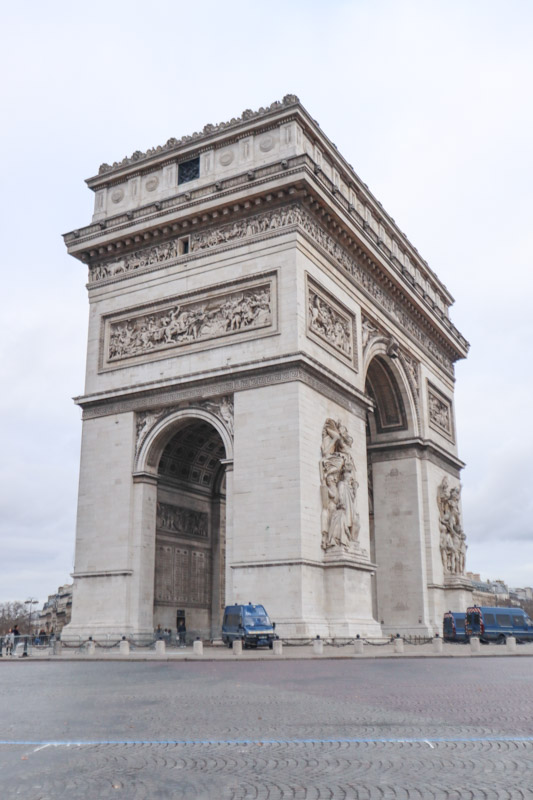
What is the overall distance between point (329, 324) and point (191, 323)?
18.2ft

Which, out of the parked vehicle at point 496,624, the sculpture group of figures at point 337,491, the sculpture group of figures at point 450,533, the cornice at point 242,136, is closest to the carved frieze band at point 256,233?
the cornice at point 242,136

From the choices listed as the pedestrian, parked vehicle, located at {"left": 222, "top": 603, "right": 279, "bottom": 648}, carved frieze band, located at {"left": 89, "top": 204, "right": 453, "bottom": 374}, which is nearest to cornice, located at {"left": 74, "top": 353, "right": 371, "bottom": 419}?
carved frieze band, located at {"left": 89, "top": 204, "right": 453, "bottom": 374}

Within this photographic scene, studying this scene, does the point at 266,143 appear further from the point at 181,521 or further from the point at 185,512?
the point at 181,521

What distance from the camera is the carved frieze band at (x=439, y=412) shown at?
43.6m

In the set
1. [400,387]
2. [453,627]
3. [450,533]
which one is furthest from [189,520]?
[450,533]

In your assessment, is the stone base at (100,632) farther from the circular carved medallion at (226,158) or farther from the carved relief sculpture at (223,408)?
the circular carved medallion at (226,158)

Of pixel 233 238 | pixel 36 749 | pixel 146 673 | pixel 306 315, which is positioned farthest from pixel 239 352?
pixel 36 749

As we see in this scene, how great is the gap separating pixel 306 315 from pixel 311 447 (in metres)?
5.10

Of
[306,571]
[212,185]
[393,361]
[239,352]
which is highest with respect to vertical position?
[212,185]

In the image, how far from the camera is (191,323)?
106 ft

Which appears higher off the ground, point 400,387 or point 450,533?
point 400,387

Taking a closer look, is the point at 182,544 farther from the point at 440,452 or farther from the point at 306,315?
the point at 440,452

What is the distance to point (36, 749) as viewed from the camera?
7.36m

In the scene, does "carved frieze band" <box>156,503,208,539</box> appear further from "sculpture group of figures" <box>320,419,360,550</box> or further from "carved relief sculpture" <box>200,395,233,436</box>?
"sculpture group of figures" <box>320,419,360,550</box>
